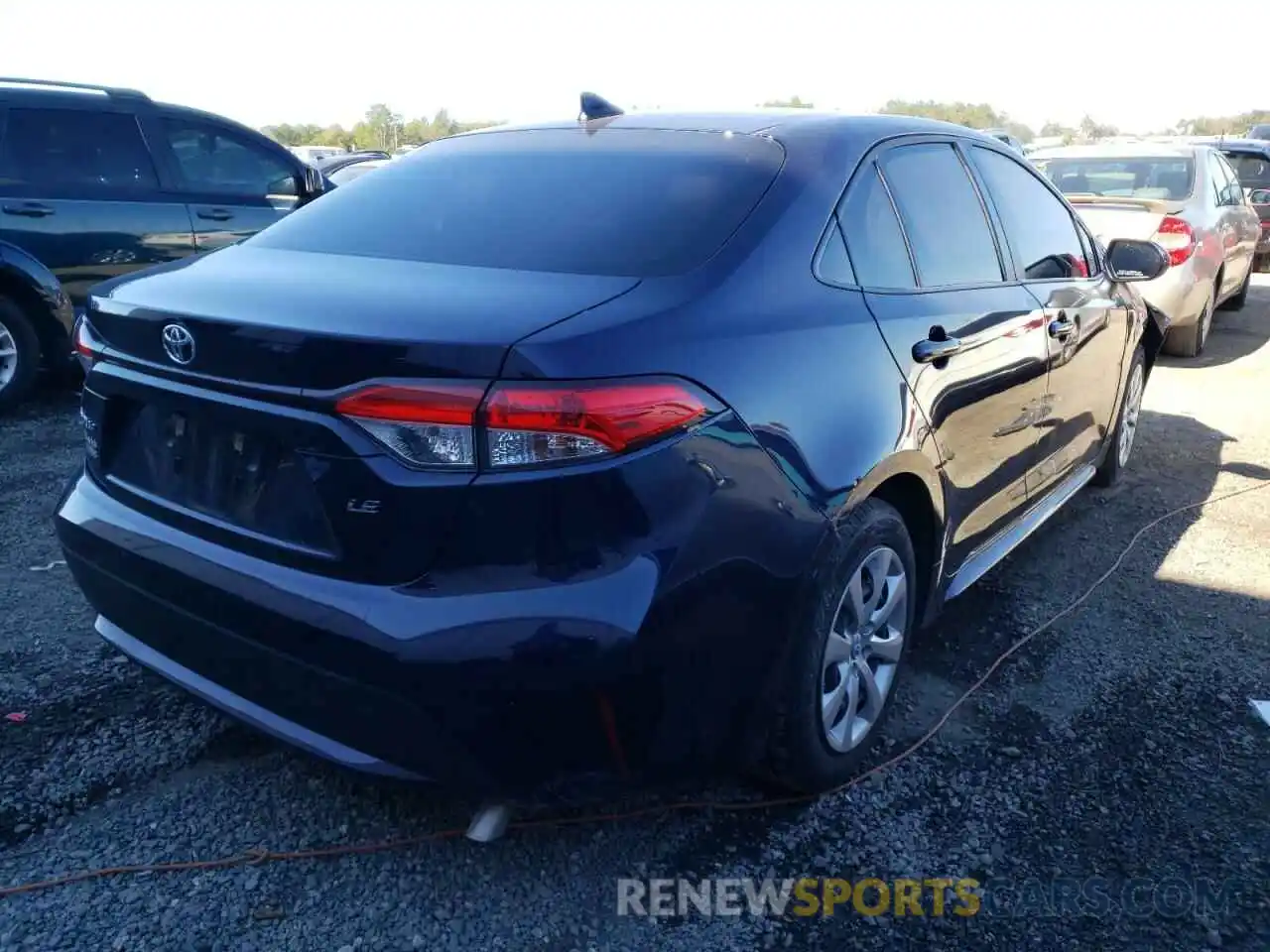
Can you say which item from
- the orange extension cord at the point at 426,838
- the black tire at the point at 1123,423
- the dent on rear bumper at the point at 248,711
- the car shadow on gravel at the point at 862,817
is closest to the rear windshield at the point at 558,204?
the dent on rear bumper at the point at 248,711

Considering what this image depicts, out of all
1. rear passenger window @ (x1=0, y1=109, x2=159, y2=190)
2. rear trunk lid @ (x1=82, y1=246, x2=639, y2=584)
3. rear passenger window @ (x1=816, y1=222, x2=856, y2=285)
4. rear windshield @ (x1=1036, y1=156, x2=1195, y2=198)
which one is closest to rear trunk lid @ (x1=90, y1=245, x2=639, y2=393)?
rear trunk lid @ (x1=82, y1=246, x2=639, y2=584)

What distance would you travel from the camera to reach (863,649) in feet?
8.84

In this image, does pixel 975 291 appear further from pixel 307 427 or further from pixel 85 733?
pixel 85 733

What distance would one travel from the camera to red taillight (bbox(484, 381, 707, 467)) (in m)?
1.85

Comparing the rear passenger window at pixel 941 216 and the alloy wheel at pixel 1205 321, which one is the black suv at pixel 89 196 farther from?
the alloy wheel at pixel 1205 321

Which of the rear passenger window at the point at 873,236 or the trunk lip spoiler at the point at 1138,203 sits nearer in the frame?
the rear passenger window at the point at 873,236

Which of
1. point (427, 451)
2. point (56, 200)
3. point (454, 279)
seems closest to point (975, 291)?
point (454, 279)

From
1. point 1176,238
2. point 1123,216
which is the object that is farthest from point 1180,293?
point 1123,216

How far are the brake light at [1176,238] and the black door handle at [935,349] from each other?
580 centimetres

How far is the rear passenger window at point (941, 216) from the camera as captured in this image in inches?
116

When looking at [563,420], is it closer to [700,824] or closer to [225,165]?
[700,824]

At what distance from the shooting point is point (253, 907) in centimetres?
225

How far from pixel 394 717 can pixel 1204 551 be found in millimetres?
3725

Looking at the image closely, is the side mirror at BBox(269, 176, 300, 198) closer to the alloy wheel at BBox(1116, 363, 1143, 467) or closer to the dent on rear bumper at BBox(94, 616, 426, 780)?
the dent on rear bumper at BBox(94, 616, 426, 780)
